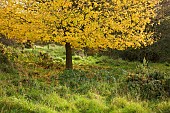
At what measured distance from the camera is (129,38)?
1338 centimetres

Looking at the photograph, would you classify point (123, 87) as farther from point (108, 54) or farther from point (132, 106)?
point (108, 54)

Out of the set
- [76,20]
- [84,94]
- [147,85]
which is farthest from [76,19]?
[147,85]

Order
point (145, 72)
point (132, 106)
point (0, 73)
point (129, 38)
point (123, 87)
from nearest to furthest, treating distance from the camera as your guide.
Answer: point (132, 106), point (123, 87), point (145, 72), point (0, 73), point (129, 38)

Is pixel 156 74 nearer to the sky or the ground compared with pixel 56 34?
nearer to the ground

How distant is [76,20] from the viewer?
12.1 metres

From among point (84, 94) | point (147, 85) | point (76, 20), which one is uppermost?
point (76, 20)

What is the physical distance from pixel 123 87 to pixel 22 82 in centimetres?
357

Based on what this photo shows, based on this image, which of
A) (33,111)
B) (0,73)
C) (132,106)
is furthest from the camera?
(0,73)

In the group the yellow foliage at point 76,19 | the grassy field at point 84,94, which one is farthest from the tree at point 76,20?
the grassy field at point 84,94

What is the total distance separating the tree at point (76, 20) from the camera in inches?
484

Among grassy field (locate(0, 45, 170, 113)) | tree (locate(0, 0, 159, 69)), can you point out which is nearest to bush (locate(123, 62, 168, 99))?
grassy field (locate(0, 45, 170, 113))

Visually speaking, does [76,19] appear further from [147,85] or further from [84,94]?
[147,85]

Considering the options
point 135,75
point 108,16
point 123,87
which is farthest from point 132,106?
point 108,16

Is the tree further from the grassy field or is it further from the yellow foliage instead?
the grassy field
